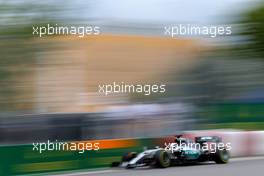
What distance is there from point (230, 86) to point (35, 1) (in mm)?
3686

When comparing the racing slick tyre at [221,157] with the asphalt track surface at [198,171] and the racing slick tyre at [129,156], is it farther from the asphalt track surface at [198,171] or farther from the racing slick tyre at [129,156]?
the racing slick tyre at [129,156]

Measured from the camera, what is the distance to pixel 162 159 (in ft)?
20.8

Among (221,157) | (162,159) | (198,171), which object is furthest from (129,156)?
(221,157)

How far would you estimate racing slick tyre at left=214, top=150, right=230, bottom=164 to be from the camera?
6508mm

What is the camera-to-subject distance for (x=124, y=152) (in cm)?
666

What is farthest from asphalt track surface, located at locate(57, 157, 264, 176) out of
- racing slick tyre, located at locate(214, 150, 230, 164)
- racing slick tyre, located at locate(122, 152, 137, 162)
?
racing slick tyre, located at locate(122, 152, 137, 162)

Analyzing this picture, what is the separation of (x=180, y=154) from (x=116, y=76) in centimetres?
127

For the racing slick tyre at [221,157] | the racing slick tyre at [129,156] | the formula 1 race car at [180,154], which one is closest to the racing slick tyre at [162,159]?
the formula 1 race car at [180,154]

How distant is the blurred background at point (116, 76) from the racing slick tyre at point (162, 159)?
8.9 inches

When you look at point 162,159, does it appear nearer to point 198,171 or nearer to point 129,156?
point 198,171

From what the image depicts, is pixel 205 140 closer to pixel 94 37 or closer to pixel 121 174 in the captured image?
pixel 121 174

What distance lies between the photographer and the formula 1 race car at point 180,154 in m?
6.34

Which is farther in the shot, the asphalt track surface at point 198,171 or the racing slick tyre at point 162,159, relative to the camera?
the racing slick tyre at point 162,159

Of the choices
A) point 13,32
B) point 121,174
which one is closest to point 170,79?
point 121,174
